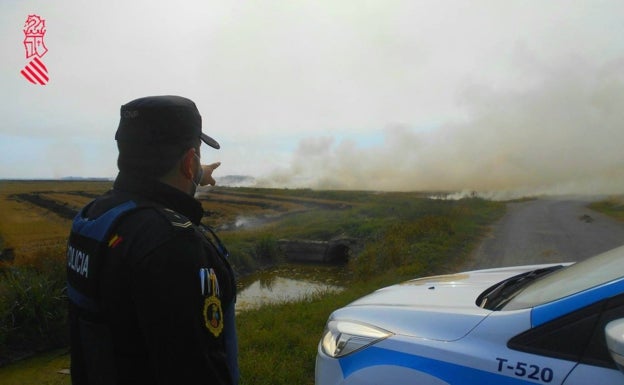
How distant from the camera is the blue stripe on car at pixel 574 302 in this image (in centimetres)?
191

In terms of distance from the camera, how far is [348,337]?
2.58 m

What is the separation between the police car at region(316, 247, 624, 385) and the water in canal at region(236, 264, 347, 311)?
741cm

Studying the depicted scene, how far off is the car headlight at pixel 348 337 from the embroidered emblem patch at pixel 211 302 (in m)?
1.26

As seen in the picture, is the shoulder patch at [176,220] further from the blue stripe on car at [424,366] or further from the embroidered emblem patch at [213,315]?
the blue stripe on car at [424,366]

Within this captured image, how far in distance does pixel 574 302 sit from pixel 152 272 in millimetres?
1762

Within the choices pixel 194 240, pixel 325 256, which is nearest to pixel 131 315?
pixel 194 240

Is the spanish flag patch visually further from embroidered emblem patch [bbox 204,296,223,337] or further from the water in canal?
the water in canal

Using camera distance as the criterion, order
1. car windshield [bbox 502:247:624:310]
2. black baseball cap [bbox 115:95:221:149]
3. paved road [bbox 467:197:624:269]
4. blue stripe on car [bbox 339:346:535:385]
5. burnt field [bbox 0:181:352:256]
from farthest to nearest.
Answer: burnt field [bbox 0:181:352:256], paved road [bbox 467:197:624:269], car windshield [bbox 502:247:624:310], blue stripe on car [bbox 339:346:535:385], black baseball cap [bbox 115:95:221:149]

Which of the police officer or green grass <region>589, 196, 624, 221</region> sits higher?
the police officer

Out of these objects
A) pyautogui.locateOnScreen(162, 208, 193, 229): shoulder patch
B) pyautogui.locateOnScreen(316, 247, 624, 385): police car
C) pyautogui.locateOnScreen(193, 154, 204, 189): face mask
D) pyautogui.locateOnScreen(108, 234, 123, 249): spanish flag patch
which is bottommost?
pyautogui.locateOnScreen(316, 247, 624, 385): police car

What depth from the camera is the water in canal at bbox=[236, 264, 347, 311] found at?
11.2 meters

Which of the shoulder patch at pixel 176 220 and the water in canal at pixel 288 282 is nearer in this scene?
the shoulder patch at pixel 176 220

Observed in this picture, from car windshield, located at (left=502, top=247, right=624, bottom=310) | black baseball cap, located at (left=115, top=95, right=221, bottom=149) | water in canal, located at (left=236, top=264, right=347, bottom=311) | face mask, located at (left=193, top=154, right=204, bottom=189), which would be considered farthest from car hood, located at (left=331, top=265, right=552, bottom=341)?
water in canal, located at (left=236, top=264, right=347, bottom=311)

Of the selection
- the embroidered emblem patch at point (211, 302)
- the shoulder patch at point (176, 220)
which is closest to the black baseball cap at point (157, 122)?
the shoulder patch at point (176, 220)
